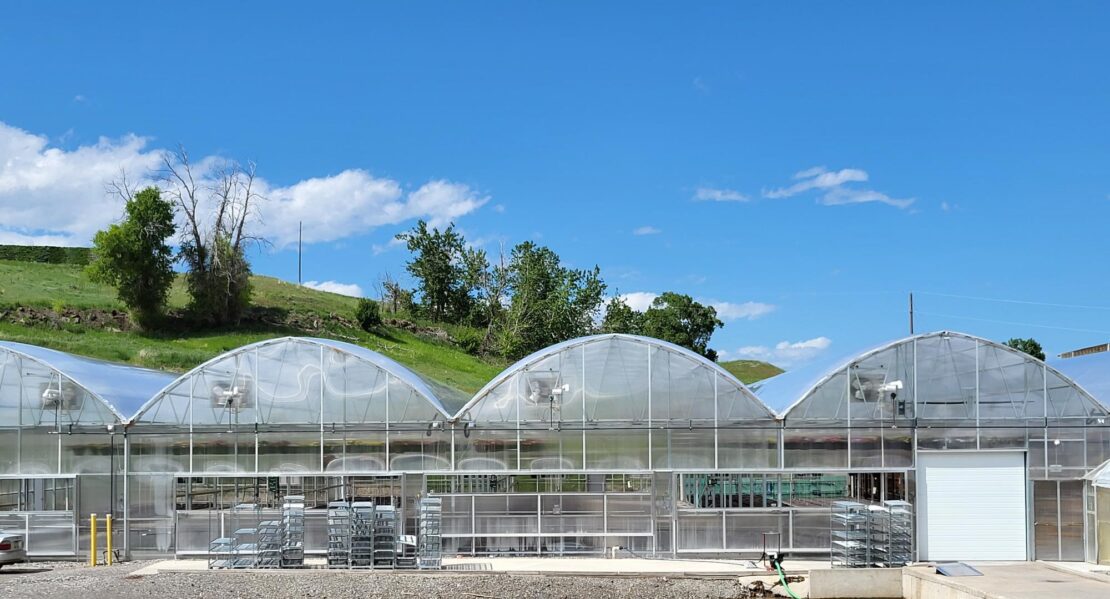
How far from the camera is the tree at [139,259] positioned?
6234 cm

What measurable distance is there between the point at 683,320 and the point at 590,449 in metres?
73.3

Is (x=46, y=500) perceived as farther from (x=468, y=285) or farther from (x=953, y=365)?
(x=468, y=285)

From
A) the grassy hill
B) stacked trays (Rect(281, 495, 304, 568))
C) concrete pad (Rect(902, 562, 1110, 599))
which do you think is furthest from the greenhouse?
the grassy hill

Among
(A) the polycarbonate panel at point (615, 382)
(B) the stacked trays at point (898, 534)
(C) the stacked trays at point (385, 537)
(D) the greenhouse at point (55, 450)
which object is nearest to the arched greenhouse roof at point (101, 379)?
(D) the greenhouse at point (55, 450)

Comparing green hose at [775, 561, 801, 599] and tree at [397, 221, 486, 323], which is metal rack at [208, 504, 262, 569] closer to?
green hose at [775, 561, 801, 599]

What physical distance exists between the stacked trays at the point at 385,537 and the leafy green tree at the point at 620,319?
6390 centimetres

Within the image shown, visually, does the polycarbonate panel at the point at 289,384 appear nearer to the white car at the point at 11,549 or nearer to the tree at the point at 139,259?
the white car at the point at 11,549

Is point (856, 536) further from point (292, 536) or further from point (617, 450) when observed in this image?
point (292, 536)

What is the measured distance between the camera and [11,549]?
2170 cm

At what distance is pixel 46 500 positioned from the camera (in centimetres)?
2362

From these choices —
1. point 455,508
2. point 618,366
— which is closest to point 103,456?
point 455,508

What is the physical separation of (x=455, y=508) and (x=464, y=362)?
48.2 meters

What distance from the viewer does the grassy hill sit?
54.3m

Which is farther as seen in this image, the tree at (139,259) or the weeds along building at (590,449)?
the tree at (139,259)
